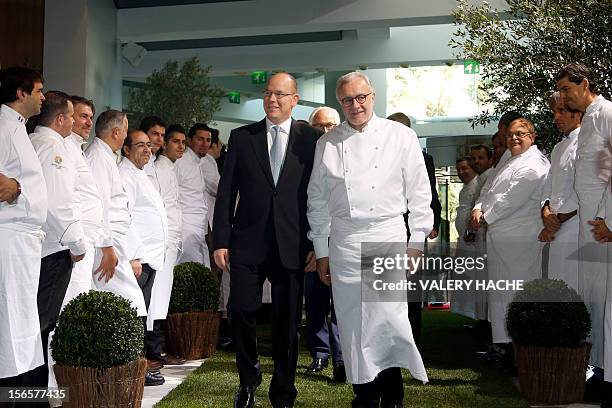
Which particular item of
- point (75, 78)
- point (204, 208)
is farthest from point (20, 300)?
point (75, 78)

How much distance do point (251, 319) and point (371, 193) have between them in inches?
40.8

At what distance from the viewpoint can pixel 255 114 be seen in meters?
14.9

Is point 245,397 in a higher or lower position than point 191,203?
lower

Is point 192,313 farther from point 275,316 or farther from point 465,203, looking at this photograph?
point 465,203

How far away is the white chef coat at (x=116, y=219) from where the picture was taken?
18.6ft

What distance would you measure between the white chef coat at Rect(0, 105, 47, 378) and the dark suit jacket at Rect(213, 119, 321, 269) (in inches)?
40.2

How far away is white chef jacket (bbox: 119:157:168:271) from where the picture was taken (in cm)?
630

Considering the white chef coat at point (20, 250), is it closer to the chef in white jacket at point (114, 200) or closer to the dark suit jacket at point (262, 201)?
the dark suit jacket at point (262, 201)

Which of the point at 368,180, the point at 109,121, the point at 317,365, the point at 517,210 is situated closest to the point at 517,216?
the point at 517,210

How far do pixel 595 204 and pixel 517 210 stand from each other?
1.36m

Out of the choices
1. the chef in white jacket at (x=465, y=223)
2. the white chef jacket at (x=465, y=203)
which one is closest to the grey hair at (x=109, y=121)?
the chef in white jacket at (x=465, y=223)

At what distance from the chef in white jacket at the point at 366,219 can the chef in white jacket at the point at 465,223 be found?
13.3 feet

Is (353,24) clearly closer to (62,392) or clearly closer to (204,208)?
(204,208)

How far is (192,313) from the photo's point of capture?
23.9ft
